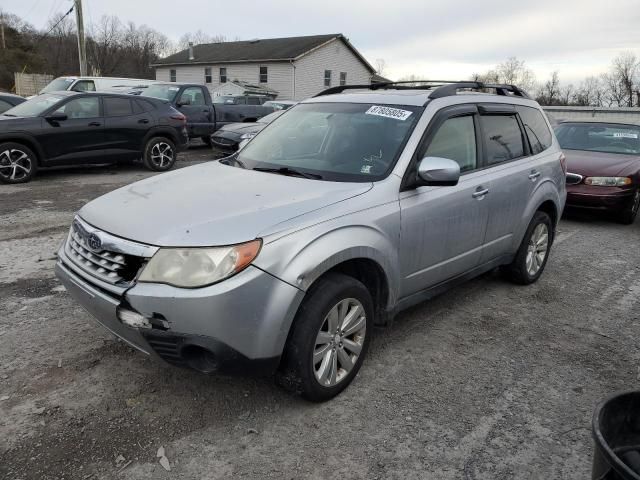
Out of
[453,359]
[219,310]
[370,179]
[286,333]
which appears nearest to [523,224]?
[453,359]

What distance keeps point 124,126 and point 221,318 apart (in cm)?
902

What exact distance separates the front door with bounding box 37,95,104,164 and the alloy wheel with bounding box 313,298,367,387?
27.0 feet

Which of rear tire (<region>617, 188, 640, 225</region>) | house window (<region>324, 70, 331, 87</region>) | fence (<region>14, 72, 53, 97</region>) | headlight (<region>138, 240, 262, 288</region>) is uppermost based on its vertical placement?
house window (<region>324, 70, 331, 87</region>)

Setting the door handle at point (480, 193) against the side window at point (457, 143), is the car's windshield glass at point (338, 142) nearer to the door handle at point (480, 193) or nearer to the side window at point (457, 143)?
the side window at point (457, 143)

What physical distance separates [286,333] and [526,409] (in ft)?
5.06

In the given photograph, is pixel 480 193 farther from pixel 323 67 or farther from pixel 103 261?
pixel 323 67

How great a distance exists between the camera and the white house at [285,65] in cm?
3789

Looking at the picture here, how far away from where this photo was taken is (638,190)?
8000 millimetres

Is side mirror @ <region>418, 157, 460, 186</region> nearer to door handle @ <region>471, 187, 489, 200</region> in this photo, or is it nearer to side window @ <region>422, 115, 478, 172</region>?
side window @ <region>422, 115, 478, 172</region>

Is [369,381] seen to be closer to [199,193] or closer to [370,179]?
[370,179]

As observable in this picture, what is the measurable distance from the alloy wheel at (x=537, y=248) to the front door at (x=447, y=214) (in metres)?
1.08

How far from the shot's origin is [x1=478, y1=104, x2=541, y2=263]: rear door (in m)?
4.23

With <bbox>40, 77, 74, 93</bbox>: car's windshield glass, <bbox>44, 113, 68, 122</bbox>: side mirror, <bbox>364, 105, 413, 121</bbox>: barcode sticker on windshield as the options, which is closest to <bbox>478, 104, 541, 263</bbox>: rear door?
<bbox>364, 105, 413, 121</bbox>: barcode sticker on windshield

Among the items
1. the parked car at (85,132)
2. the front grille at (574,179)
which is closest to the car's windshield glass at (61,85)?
the parked car at (85,132)
